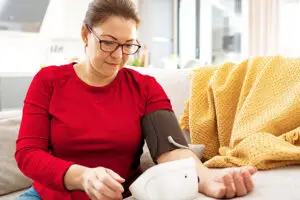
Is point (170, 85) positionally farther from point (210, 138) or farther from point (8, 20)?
point (8, 20)

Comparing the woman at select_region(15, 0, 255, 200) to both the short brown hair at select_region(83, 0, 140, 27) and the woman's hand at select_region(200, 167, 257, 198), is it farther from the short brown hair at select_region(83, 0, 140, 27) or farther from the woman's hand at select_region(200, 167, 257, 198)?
the woman's hand at select_region(200, 167, 257, 198)

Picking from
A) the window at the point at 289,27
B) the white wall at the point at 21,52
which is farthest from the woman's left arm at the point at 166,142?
the white wall at the point at 21,52

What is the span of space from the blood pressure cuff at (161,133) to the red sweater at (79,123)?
1.0 inches

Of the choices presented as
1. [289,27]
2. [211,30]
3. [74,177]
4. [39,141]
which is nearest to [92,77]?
[39,141]

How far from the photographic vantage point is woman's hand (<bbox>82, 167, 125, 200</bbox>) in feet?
2.84

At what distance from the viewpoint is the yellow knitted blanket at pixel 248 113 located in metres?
1.23

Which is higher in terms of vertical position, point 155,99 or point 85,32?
point 85,32

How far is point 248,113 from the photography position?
146 cm

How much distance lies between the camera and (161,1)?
209 inches

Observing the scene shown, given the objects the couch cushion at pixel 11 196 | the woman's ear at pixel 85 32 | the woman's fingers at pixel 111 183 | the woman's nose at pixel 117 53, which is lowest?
the couch cushion at pixel 11 196

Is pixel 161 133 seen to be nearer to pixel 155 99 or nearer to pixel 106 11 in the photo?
pixel 155 99

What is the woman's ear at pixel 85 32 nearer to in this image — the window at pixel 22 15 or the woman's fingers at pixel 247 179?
the woman's fingers at pixel 247 179

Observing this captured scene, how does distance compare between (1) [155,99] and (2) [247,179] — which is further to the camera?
(1) [155,99]

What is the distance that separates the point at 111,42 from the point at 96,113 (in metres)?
0.21
